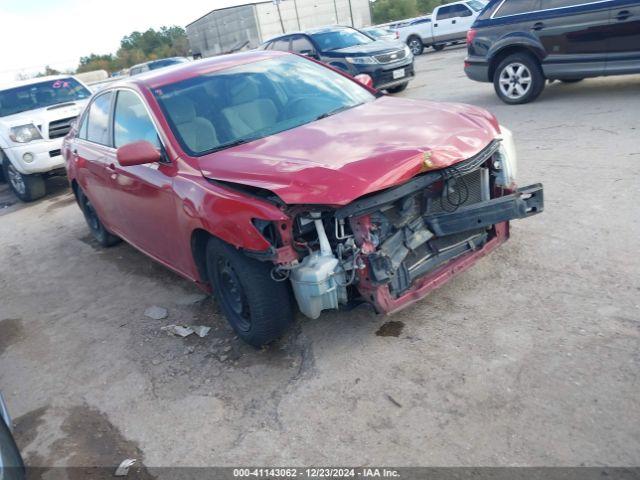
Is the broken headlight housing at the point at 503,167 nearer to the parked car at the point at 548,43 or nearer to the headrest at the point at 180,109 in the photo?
the headrest at the point at 180,109

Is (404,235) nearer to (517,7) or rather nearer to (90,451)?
(90,451)

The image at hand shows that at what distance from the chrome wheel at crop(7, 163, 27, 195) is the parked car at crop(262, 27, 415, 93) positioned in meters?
6.43

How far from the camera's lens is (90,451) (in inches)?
122

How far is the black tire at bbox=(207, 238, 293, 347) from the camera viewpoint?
3373 millimetres

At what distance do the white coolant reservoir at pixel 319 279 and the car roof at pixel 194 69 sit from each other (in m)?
2.01

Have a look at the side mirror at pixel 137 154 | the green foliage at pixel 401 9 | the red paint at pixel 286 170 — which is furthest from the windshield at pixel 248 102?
the green foliage at pixel 401 9

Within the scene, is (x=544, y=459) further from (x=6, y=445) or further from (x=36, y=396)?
(x=36, y=396)

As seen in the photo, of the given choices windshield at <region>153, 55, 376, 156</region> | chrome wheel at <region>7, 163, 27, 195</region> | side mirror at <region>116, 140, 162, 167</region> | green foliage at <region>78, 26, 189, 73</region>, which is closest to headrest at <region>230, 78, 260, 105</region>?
windshield at <region>153, 55, 376, 156</region>

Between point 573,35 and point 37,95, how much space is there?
30.8 feet

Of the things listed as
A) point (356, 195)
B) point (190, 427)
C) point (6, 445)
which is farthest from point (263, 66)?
point (6, 445)

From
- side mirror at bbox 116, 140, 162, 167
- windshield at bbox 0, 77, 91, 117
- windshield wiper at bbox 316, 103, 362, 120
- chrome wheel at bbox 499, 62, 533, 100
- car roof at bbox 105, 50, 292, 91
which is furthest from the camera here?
windshield at bbox 0, 77, 91, 117

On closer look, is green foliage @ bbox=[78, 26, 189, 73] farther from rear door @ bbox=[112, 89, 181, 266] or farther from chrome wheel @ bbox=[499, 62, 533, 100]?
rear door @ bbox=[112, 89, 181, 266]

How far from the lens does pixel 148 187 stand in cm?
416

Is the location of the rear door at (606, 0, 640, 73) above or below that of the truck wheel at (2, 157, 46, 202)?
above
